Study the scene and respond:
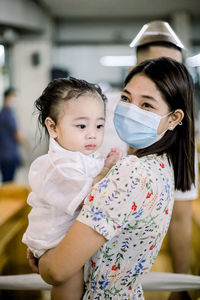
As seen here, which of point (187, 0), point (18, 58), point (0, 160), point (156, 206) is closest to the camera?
point (156, 206)

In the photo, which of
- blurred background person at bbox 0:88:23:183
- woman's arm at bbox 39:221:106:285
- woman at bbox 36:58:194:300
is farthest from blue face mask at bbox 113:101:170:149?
blurred background person at bbox 0:88:23:183

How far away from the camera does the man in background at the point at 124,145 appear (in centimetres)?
90

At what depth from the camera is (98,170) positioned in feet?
2.28

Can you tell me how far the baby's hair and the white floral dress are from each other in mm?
159

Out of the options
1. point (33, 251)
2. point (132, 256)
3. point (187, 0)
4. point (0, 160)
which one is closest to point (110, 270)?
point (132, 256)

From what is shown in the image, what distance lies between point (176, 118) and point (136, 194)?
0.21m

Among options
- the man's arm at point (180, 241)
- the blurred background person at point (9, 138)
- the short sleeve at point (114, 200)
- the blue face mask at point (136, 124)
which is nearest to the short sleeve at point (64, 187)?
the short sleeve at point (114, 200)

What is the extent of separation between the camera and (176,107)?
0.71 m

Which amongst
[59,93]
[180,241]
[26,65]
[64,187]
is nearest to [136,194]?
[64,187]

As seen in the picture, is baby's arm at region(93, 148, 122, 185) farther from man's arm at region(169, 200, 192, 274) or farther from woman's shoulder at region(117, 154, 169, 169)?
man's arm at region(169, 200, 192, 274)

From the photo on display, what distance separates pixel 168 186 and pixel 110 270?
0.22 m

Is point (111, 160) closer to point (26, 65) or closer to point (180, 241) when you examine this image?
point (180, 241)

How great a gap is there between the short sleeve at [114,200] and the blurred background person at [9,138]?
0.43 meters

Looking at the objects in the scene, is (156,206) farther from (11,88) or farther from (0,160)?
(0,160)
